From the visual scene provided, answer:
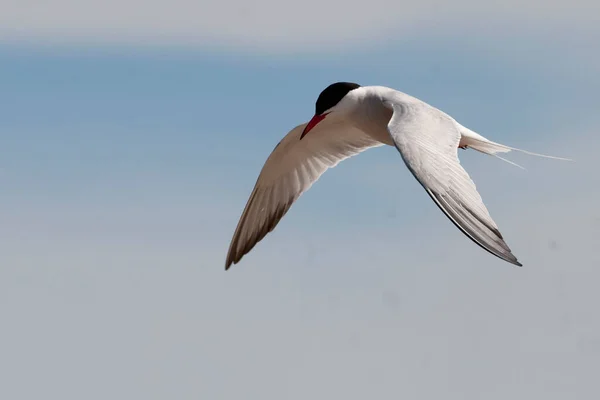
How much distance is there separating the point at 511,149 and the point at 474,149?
0.45m

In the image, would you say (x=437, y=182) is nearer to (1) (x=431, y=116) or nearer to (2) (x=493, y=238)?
(2) (x=493, y=238)

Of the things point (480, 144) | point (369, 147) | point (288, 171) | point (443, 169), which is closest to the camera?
point (443, 169)

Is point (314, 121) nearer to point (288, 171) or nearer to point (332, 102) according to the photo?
point (332, 102)

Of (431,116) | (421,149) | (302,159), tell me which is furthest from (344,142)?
(421,149)

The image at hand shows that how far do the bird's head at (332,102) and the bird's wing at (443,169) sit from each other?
1.21 meters

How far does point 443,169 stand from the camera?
8703mm

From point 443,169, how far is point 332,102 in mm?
Answer: 3150

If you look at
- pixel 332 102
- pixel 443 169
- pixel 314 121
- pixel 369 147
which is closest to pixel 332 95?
pixel 332 102

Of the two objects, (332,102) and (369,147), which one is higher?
(332,102)

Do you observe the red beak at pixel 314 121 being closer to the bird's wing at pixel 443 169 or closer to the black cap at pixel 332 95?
the black cap at pixel 332 95

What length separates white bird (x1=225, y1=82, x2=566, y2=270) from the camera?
27.2ft

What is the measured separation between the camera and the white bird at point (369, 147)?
8.29 metres

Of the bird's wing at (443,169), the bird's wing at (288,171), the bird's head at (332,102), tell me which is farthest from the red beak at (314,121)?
the bird's wing at (443,169)

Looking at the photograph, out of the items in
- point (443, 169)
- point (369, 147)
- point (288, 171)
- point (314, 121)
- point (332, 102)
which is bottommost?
point (443, 169)
